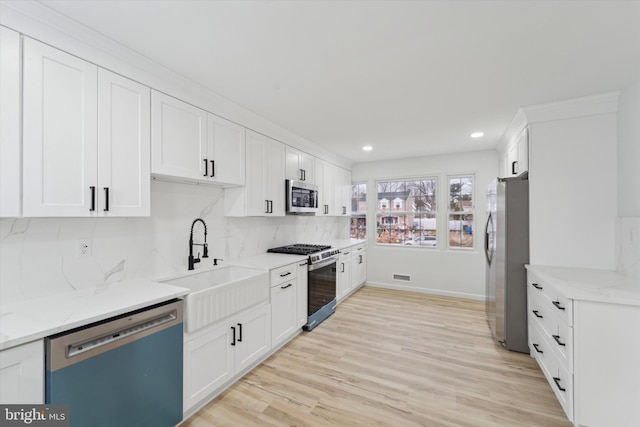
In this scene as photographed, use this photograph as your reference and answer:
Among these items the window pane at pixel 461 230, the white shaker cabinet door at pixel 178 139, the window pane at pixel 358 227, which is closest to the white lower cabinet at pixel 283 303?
the white shaker cabinet door at pixel 178 139

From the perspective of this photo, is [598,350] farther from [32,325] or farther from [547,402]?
[32,325]

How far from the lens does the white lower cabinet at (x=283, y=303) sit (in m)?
2.83

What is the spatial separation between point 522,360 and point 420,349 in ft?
3.16

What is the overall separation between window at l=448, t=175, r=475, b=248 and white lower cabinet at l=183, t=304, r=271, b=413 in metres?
3.74

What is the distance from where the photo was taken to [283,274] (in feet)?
9.66

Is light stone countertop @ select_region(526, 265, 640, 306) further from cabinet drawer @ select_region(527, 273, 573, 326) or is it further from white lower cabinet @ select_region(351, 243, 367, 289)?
white lower cabinet @ select_region(351, 243, 367, 289)

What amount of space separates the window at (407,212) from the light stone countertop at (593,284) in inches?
97.1

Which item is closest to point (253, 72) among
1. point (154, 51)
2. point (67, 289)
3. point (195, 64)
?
point (195, 64)

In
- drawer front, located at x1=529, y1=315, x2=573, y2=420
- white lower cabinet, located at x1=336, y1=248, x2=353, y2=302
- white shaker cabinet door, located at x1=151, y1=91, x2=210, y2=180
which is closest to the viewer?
drawer front, located at x1=529, y1=315, x2=573, y2=420

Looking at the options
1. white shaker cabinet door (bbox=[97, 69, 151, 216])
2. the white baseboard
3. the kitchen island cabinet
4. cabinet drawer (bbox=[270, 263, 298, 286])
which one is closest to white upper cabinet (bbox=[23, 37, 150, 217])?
white shaker cabinet door (bbox=[97, 69, 151, 216])

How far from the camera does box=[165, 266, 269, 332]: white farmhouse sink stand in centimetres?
193

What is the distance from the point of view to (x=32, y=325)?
1.30 m

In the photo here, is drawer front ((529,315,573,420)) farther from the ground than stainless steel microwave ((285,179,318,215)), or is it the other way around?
stainless steel microwave ((285,179,318,215))

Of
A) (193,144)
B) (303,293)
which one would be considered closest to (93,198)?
(193,144)
